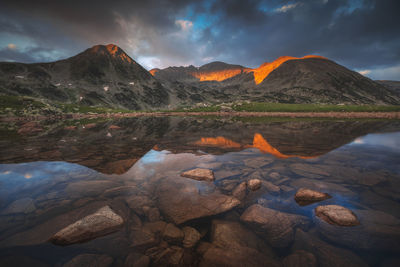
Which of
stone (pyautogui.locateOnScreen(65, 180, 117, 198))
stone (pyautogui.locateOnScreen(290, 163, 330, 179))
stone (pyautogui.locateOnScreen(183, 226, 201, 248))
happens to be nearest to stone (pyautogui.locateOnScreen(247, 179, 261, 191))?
stone (pyautogui.locateOnScreen(290, 163, 330, 179))

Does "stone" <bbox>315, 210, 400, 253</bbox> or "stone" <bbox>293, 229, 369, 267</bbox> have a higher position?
"stone" <bbox>315, 210, 400, 253</bbox>

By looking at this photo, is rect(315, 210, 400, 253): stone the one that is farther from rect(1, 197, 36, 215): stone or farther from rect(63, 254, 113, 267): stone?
rect(1, 197, 36, 215): stone

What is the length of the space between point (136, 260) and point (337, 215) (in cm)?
548

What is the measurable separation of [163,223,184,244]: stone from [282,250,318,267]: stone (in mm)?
2419

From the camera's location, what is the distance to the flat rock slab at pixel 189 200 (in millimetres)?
5321

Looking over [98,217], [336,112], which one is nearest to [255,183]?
[98,217]

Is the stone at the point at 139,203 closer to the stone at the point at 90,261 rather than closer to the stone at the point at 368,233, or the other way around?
the stone at the point at 90,261

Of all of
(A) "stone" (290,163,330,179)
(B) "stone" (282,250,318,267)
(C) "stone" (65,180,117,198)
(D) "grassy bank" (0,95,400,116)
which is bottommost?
(B) "stone" (282,250,318,267)

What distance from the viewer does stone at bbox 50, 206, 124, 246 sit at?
4.10 metres

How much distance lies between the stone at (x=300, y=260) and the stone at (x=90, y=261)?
12.3 feet

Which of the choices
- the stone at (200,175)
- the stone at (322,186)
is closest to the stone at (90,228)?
the stone at (200,175)

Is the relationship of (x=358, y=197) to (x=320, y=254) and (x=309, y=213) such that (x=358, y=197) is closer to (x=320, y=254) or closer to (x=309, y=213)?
(x=309, y=213)

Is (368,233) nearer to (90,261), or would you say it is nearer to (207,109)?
(90,261)

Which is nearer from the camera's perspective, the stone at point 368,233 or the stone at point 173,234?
the stone at point 368,233
